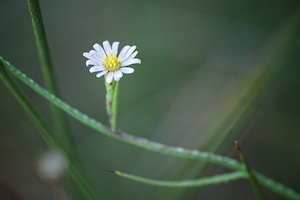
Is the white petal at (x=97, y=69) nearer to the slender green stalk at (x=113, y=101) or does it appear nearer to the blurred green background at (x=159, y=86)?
the slender green stalk at (x=113, y=101)

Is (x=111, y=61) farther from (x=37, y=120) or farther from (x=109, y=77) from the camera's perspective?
(x=37, y=120)

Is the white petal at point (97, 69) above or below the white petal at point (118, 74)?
below

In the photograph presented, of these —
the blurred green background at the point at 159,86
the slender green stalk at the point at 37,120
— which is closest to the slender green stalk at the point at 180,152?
the slender green stalk at the point at 37,120

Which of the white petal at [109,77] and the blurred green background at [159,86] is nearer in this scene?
the white petal at [109,77]

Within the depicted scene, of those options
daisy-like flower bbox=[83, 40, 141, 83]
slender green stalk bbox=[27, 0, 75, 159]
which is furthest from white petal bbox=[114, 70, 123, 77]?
slender green stalk bbox=[27, 0, 75, 159]

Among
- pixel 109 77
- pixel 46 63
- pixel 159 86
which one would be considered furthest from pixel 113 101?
pixel 159 86

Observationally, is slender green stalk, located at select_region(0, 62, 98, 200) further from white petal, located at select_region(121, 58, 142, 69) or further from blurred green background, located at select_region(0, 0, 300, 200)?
blurred green background, located at select_region(0, 0, 300, 200)
